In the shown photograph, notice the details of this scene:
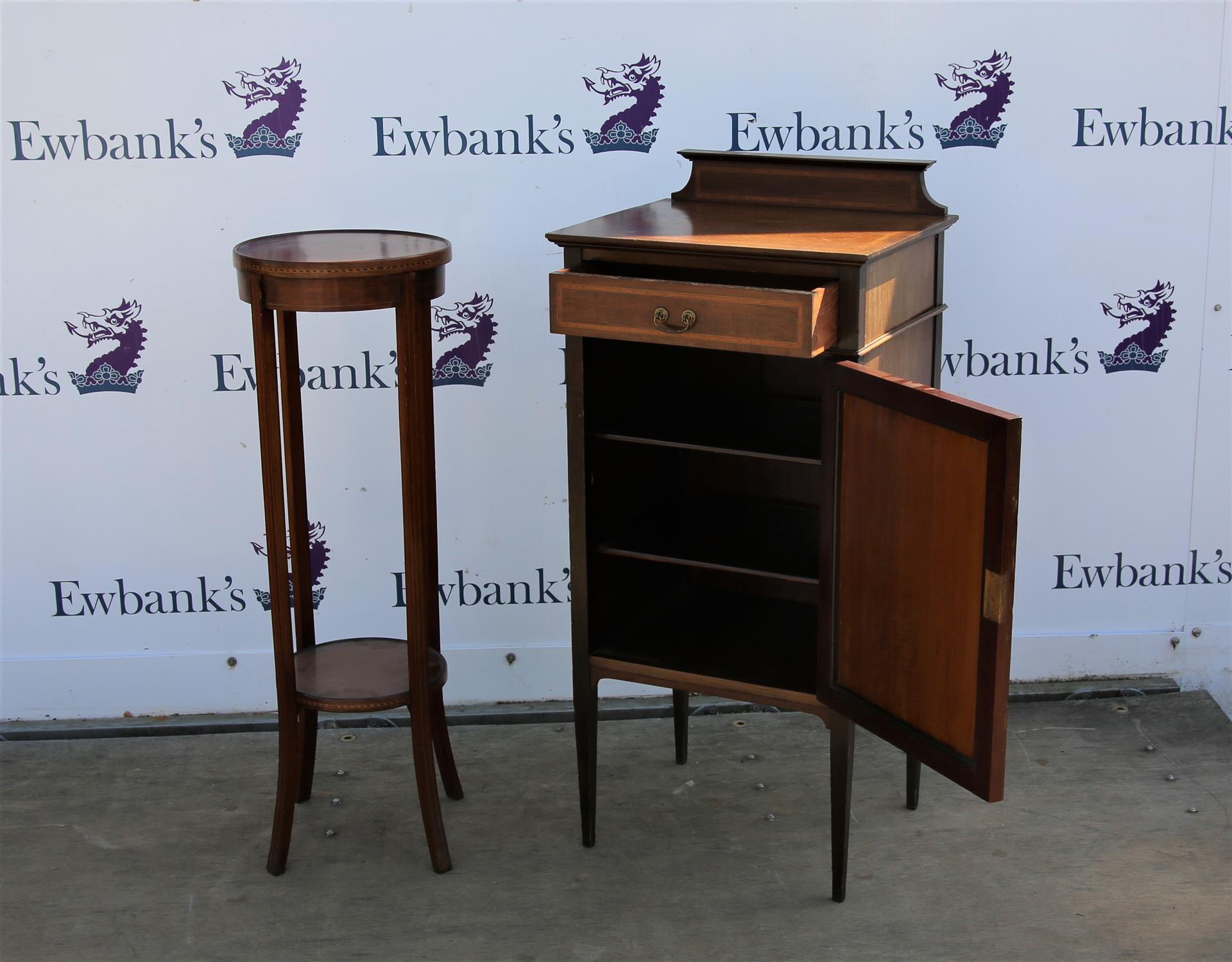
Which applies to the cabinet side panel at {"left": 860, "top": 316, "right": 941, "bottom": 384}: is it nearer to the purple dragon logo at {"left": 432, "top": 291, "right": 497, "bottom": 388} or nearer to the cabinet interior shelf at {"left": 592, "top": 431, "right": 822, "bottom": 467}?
the cabinet interior shelf at {"left": 592, "top": 431, "right": 822, "bottom": 467}

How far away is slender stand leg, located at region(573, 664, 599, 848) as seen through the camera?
2.66 metres

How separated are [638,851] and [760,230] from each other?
124 centimetres

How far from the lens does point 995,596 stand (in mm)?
1990

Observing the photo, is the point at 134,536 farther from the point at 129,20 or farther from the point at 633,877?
the point at 633,877

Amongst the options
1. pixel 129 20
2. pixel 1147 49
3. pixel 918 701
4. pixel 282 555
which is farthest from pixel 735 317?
pixel 129 20

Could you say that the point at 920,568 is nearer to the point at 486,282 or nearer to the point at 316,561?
the point at 486,282

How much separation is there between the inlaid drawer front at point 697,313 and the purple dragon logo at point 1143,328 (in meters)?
1.19

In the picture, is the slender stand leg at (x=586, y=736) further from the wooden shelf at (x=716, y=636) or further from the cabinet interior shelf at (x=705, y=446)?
the cabinet interior shelf at (x=705, y=446)

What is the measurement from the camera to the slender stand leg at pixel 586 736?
2.66 m

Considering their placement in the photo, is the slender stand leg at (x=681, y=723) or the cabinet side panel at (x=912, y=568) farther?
the slender stand leg at (x=681, y=723)

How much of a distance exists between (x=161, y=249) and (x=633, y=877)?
5.73 feet

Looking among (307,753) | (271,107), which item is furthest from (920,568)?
(271,107)

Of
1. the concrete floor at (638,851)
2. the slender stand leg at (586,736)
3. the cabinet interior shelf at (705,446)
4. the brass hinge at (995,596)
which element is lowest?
the concrete floor at (638,851)

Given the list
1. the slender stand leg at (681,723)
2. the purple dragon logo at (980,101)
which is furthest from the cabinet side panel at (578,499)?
the purple dragon logo at (980,101)
